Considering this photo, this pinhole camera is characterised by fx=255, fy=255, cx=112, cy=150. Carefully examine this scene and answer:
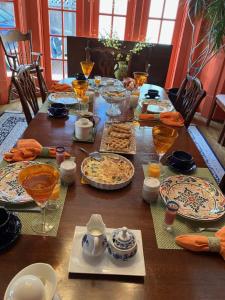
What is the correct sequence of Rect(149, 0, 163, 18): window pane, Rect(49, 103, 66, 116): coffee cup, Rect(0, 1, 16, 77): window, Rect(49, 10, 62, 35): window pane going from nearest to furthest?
Rect(49, 103, 66, 116): coffee cup < Rect(0, 1, 16, 77): window < Rect(149, 0, 163, 18): window pane < Rect(49, 10, 62, 35): window pane

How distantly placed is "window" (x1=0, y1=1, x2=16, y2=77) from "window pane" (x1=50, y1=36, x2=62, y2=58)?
0.55 metres

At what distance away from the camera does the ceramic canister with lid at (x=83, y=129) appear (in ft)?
4.12

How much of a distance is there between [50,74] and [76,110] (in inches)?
100

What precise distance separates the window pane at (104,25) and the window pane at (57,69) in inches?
30.6

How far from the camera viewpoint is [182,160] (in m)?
1.11

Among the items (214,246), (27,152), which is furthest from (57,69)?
(214,246)

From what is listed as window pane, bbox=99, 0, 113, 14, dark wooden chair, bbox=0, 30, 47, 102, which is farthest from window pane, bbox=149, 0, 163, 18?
dark wooden chair, bbox=0, 30, 47, 102

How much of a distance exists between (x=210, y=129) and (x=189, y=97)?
1484mm

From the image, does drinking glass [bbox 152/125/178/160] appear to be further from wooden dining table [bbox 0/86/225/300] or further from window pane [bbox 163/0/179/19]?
window pane [bbox 163/0/179/19]

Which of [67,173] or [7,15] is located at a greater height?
[7,15]

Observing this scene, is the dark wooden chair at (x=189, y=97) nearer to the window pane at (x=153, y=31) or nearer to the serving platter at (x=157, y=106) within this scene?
the serving platter at (x=157, y=106)

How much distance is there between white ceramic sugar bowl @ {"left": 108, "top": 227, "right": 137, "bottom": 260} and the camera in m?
0.69

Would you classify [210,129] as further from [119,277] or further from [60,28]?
[119,277]

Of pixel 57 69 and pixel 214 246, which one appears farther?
pixel 57 69
